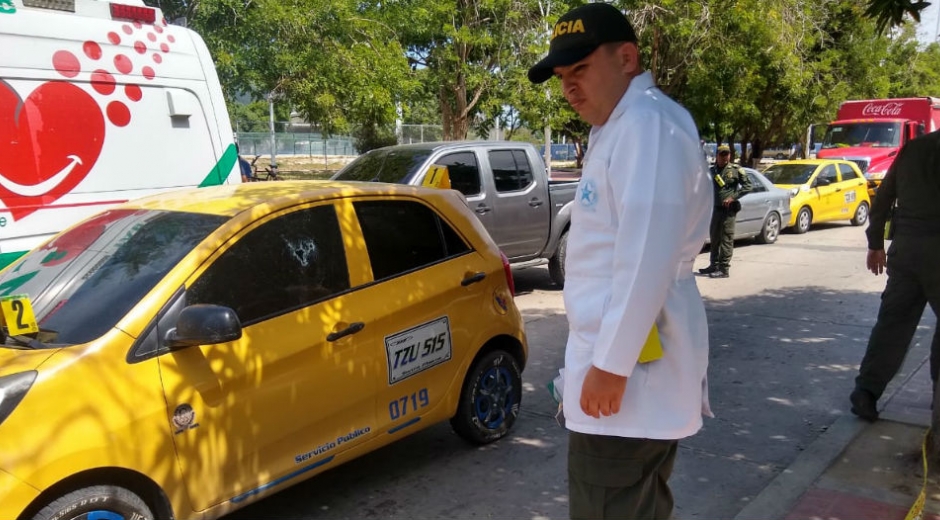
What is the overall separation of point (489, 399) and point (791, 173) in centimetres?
1344

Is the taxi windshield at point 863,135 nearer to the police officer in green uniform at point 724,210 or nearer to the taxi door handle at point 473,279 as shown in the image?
the police officer in green uniform at point 724,210

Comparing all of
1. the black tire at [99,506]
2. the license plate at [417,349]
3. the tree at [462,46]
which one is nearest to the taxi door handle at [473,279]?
the license plate at [417,349]

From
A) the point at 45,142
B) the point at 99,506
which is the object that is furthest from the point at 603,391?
the point at 45,142

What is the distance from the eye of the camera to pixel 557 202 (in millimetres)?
9453

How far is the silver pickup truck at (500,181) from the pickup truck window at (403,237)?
349 centimetres

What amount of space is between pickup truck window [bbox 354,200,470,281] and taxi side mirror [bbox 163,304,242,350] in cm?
104

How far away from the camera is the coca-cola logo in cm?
2069

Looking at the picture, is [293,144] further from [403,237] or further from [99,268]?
[99,268]

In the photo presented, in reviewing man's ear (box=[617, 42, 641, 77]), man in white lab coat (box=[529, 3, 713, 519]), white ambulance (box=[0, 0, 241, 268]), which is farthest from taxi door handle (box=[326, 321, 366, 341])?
white ambulance (box=[0, 0, 241, 268])

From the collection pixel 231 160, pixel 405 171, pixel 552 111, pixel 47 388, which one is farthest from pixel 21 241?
pixel 552 111

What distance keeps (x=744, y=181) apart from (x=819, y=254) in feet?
9.93

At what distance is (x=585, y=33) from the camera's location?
7.05 feet

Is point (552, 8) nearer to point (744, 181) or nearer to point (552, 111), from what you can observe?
point (552, 111)

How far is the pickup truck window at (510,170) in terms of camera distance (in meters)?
8.81
